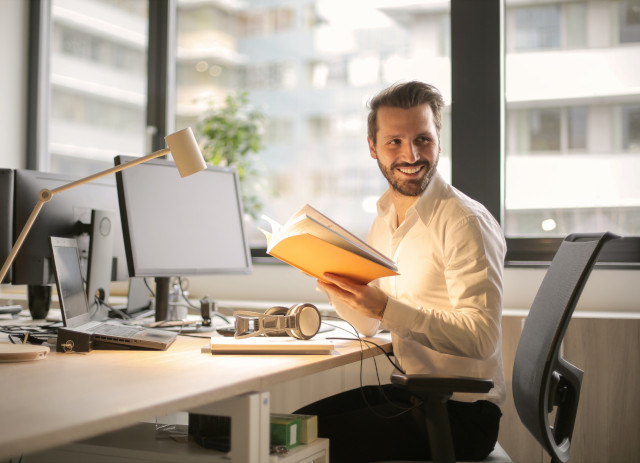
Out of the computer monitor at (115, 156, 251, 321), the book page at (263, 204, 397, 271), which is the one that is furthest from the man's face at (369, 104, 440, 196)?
the computer monitor at (115, 156, 251, 321)

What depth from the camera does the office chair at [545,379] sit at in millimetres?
1366

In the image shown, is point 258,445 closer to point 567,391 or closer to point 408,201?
point 567,391

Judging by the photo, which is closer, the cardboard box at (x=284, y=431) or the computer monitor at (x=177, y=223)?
the cardboard box at (x=284, y=431)

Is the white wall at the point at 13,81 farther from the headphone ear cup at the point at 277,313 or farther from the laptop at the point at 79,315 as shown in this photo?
the headphone ear cup at the point at 277,313

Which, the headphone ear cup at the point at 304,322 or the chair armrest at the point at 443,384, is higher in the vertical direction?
the headphone ear cup at the point at 304,322

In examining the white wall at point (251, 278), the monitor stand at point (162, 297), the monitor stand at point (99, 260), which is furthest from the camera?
the white wall at point (251, 278)

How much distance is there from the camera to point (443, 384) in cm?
135

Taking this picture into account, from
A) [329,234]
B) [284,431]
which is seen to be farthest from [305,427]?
[329,234]

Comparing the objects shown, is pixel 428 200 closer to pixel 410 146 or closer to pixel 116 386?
pixel 410 146

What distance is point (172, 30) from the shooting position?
12.0 feet

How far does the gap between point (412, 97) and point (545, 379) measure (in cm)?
87

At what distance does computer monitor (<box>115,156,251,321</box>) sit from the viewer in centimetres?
199

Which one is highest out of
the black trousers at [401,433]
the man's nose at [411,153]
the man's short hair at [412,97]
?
the man's short hair at [412,97]

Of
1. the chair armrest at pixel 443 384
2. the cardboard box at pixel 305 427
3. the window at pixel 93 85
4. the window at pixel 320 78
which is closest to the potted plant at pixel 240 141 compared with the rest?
the window at pixel 320 78
